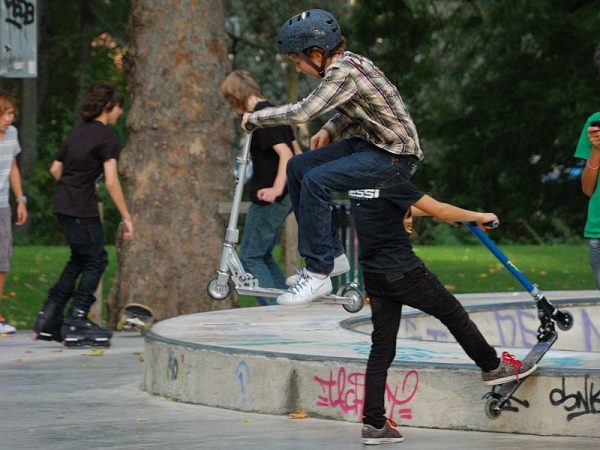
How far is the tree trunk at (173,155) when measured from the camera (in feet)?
44.2

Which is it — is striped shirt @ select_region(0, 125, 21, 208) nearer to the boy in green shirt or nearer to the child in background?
the child in background

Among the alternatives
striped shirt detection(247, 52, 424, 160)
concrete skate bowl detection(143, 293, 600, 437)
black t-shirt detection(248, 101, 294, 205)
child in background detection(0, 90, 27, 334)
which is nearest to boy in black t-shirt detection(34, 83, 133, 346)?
child in background detection(0, 90, 27, 334)

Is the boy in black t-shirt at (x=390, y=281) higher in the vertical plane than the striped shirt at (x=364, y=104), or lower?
lower

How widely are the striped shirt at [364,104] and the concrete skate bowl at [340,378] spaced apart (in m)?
1.13

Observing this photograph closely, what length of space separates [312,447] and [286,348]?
152 centimetres

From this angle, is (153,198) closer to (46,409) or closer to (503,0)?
(46,409)

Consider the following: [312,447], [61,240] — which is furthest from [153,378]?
[61,240]

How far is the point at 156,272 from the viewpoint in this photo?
533 inches

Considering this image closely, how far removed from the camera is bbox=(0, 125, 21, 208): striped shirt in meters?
11.2

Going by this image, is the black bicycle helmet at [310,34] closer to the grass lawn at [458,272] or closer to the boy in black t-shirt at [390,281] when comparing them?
the boy in black t-shirt at [390,281]

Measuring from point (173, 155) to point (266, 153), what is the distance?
10.5ft

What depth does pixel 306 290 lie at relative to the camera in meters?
7.43

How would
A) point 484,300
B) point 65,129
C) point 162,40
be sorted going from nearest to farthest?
point 484,300 → point 162,40 → point 65,129

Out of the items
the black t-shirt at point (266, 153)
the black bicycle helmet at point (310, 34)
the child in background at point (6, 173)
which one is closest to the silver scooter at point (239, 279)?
the black bicycle helmet at point (310, 34)
